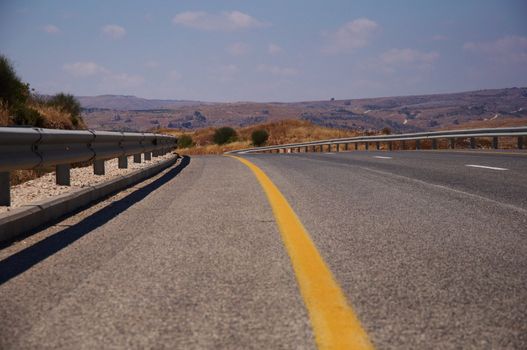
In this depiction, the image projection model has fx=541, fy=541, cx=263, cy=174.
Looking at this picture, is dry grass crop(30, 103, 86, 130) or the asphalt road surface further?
dry grass crop(30, 103, 86, 130)

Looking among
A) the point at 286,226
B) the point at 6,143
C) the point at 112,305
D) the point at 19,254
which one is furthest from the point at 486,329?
the point at 6,143

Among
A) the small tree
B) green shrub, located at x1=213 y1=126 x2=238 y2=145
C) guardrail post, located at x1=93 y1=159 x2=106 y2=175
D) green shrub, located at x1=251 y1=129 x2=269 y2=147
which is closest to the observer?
guardrail post, located at x1=93 y1=159 x2=106 y2=175

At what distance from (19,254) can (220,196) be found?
3495 mm

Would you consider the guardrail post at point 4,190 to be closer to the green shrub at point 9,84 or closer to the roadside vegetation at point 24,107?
the roadside vegetation at point 24,107

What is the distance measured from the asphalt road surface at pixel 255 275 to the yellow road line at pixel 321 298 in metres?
0.06

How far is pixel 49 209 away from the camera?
5754 millimetres

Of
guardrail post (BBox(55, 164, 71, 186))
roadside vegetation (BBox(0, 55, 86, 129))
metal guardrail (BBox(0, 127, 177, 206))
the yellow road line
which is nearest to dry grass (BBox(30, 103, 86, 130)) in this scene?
roadside vegetation (BBox(0, 55, 86, 129))

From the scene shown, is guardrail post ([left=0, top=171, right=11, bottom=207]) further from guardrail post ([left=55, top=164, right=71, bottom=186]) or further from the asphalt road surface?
guardrail post ([left=55, top=164, right=71, bottom=186])

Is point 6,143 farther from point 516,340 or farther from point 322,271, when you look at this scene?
point 516,340

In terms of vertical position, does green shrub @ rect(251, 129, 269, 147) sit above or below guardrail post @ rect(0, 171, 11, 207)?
above

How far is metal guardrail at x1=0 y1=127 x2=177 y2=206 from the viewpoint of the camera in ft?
18.5

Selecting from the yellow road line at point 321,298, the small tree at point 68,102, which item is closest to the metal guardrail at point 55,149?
the yellow road line at point 321,298

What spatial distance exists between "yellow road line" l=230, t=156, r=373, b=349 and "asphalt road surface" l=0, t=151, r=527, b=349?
0.06m

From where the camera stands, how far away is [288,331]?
2496 millimetres
